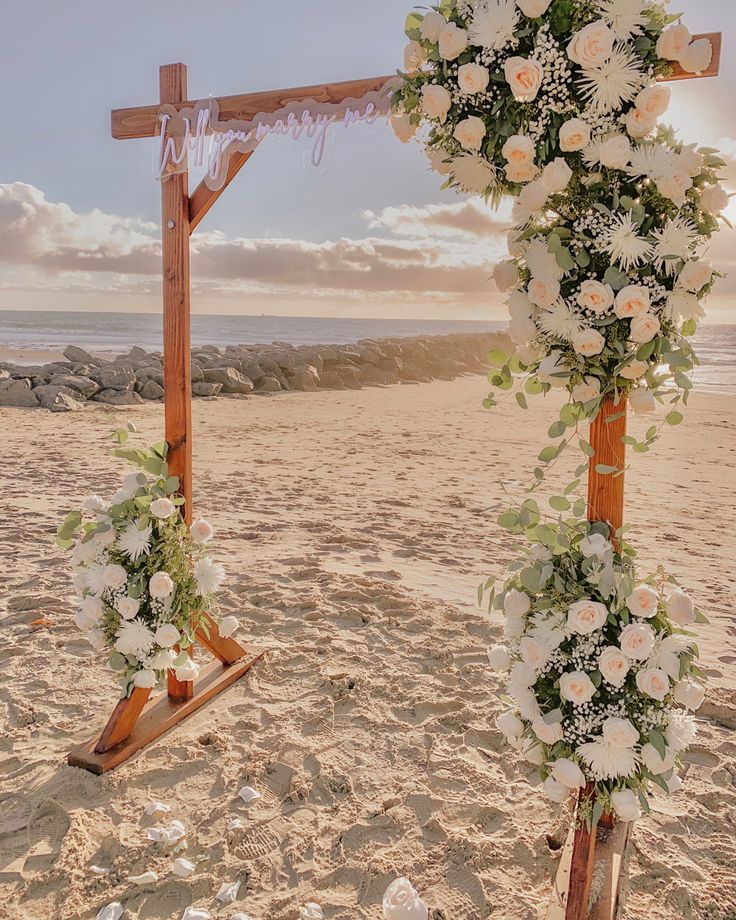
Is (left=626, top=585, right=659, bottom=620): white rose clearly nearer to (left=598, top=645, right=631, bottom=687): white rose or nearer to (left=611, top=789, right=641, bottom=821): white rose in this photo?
(left=598, top=645, right=631, bottom=687): white rose

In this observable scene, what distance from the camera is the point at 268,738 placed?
276cm

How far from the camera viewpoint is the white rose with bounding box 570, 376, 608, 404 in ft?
6.07

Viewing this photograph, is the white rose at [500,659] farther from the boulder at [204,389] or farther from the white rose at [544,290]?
the boulder at [204,389]

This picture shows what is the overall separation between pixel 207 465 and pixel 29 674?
428cm

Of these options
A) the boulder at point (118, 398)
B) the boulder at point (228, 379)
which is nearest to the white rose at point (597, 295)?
the boulder at point (118, 398)

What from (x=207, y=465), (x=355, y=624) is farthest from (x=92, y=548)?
(x=207, y=465)

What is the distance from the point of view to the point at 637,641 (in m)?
1.84

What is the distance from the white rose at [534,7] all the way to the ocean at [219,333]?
1704cm

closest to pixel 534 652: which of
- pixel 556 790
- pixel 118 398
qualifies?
pixel 556 790

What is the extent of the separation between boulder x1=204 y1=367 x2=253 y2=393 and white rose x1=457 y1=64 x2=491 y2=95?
439 inches

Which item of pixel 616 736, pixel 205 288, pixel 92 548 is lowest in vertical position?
pixel 616 736

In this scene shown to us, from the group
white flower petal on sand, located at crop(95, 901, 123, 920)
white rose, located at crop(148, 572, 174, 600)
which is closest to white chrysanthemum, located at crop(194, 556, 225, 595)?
white rose, located at crop(148, 572, 174, 600)

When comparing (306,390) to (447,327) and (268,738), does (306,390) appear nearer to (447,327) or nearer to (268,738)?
(268,738)

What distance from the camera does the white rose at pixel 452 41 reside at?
5.98 ft
